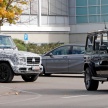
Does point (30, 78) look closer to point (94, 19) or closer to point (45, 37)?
point (45, 37)

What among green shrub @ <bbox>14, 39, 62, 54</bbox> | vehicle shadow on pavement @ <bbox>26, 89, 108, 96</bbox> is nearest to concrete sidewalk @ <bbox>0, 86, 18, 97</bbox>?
vehicle shadow on pavement @ <bbox>26, 89, 108, 96</bbox>

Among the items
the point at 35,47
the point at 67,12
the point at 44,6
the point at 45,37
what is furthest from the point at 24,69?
the point at 67,12

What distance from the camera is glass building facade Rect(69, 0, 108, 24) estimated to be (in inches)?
2363

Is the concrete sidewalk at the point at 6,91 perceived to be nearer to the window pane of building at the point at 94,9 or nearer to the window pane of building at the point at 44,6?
the window pane of building at the point at 44,6

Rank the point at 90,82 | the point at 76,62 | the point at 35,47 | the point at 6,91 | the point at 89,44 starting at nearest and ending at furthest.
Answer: the point at 6,91 < the point at 90,82 < the point at 89,44 < the point at 76,62 < the point at 35,47

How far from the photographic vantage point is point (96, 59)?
1844cm

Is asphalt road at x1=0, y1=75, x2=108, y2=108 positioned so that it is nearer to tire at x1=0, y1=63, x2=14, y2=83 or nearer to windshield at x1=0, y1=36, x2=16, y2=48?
tire at x1=0, y1=63, x2=14, y2=83

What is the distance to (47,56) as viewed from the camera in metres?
28.1

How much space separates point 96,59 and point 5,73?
5.66 m

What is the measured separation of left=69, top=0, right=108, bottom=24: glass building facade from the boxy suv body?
4056 cm

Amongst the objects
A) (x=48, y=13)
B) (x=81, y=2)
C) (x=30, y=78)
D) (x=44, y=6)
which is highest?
(x=81, y=2)

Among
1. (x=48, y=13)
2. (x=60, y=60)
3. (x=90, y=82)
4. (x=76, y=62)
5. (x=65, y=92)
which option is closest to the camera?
(x=65, y=92)

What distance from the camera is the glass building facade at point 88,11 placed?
197ft

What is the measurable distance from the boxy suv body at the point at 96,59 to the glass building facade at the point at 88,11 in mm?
40564
